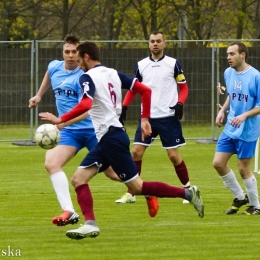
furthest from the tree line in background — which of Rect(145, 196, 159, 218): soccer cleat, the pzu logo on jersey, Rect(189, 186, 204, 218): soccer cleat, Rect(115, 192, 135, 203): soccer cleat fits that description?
Rect(189, 186, 204, 218): soccer cleat

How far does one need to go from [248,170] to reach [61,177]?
2.29 metres

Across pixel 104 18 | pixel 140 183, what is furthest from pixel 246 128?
pixel 104 18

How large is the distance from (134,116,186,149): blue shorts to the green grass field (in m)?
0.77

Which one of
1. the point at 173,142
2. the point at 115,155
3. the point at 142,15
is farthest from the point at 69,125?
the point at 142,15

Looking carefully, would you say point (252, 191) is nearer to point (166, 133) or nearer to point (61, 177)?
point (166, 133)

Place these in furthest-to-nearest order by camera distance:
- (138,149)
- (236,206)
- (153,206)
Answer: (138,149) < (236,206) < (153,206)

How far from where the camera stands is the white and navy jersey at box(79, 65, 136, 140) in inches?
333

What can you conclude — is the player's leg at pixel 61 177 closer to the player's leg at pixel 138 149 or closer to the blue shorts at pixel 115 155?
the blue shorts at pixel 115 155

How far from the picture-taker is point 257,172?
607 inches

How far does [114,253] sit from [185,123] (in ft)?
47.8

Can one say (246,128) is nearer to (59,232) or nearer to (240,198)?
(240,198)

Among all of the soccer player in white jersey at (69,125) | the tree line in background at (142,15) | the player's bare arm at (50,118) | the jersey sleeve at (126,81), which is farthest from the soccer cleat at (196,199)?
the tree line in background at (142,15)

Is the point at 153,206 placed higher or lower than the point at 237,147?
lower

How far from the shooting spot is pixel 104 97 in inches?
334
